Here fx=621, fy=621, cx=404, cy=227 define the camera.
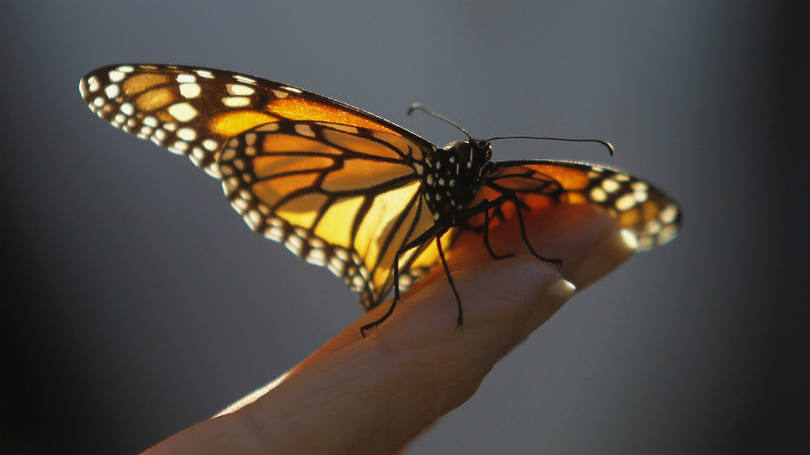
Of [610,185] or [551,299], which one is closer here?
[551,299]

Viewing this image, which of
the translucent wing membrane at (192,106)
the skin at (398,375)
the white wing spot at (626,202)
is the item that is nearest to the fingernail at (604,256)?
the white wing spot at (626,202)

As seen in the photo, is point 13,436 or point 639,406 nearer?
point 13,436

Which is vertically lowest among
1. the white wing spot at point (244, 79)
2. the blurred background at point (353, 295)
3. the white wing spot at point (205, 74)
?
the blurred background at point (353, 295)

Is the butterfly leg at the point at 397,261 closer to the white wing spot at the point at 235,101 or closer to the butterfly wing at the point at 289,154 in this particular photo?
the butterfly wing at the point at 289,154

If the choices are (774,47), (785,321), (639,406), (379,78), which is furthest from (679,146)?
(379,78)

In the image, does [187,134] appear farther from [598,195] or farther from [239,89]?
[598,195]

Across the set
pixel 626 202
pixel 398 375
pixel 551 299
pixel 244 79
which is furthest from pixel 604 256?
pixel 244 79

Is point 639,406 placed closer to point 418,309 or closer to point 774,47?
point 774,47
